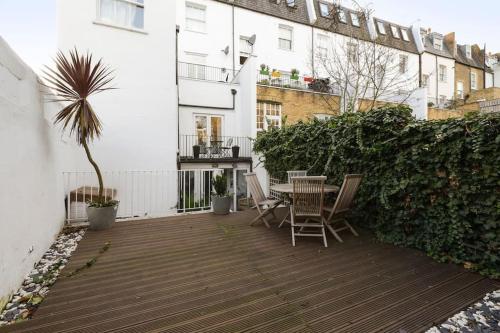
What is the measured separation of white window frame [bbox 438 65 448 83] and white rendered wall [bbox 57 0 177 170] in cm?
2089

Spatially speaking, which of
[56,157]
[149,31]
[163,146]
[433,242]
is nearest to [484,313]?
[433,242]

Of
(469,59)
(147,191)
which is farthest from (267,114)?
(469,59)

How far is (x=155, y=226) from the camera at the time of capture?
175 inches

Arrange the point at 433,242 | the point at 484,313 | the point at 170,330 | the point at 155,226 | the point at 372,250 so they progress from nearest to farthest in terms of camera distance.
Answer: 1. the point at 170,330
2. the point at 484,313
3. the point at 433,242
4. the point at 372,250
5. the point at 155,226

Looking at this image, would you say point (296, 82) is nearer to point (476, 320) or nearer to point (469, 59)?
point (476, 320)

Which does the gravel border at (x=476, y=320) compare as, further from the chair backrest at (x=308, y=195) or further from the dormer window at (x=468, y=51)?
the dormer window at (x=468, y=51)

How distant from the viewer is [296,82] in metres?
12.2

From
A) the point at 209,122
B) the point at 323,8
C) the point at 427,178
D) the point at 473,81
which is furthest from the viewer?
the point at 473,81

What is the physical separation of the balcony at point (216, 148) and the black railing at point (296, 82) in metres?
3.20

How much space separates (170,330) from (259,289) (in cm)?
88

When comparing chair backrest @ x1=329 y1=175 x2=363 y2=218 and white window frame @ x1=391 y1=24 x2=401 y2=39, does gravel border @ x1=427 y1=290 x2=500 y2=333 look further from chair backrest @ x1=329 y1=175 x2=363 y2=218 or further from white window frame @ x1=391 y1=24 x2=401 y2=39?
white window frame @ x1=391 y1=24 x2=401 y2=39

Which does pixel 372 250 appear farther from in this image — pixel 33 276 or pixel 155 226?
pixel 33 276

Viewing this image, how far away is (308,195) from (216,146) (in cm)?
693

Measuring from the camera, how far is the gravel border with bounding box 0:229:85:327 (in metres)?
1.89
